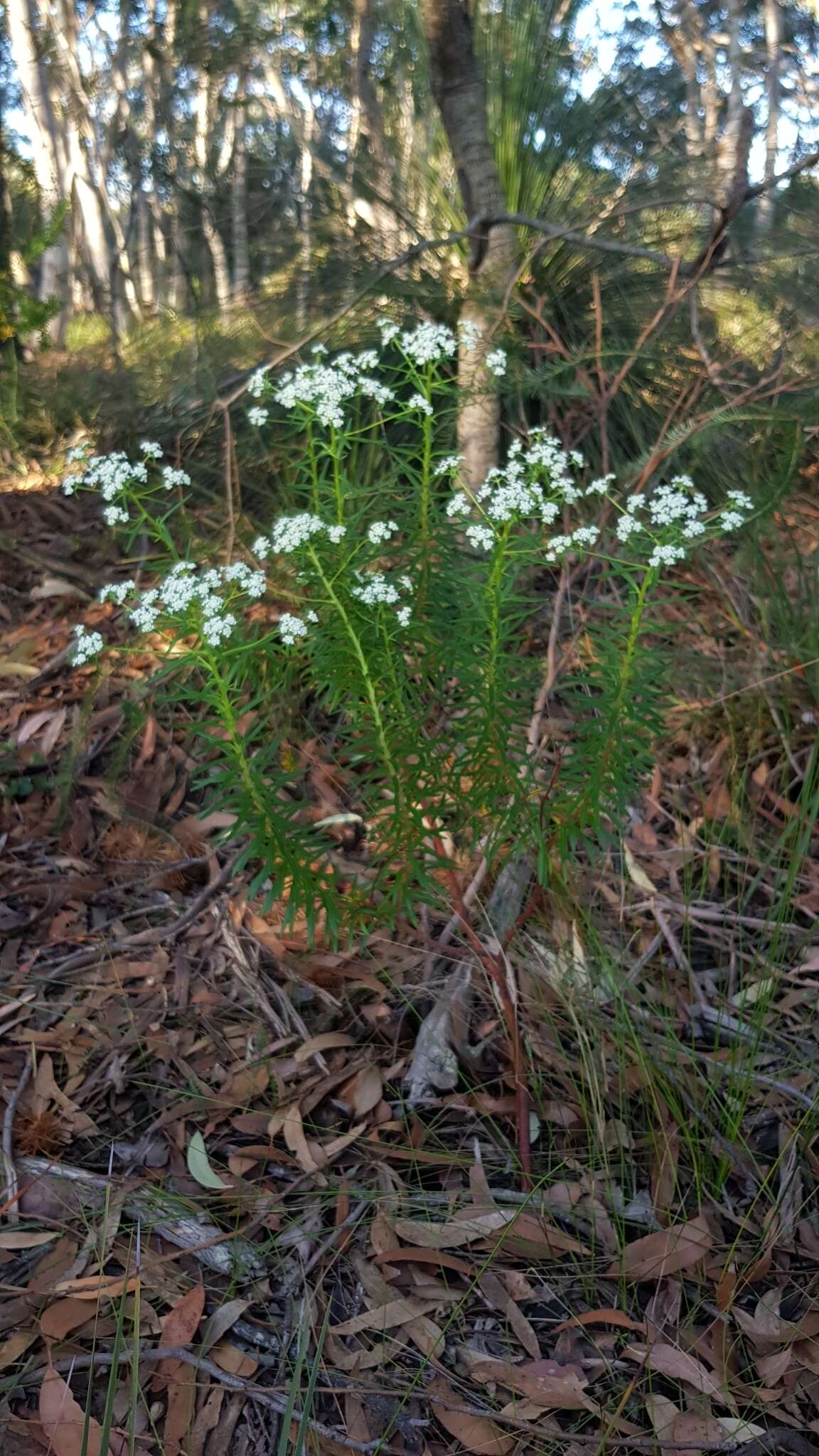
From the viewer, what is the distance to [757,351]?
369 centimetres

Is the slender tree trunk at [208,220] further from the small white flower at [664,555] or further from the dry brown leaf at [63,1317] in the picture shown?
the dry brown leaf at [63,1317]

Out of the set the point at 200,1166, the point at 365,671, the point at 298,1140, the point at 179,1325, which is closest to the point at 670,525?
the point at 365,671

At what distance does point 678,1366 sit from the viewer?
1541mm

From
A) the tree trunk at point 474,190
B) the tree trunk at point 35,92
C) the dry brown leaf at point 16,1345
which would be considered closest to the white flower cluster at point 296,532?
the dry brown leaf at point 16,1345

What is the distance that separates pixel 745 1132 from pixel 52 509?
11.2 feet

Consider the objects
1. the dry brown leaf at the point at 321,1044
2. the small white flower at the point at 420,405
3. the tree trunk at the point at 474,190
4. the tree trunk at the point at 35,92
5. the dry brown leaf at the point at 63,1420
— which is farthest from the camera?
the tree trunk at the point at 35,92

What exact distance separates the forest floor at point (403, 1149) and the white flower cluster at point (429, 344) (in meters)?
1.12

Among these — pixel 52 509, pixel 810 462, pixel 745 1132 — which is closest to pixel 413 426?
pixel 52 509

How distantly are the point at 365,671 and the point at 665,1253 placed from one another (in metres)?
1.17

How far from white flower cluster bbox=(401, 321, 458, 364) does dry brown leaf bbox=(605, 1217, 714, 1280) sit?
1.65 metres

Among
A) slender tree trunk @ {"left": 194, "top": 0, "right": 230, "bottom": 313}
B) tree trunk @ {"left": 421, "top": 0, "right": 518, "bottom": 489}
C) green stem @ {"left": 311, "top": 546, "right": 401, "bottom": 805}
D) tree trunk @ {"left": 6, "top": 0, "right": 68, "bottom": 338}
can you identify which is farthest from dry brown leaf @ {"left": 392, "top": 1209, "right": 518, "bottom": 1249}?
tree trunk @ {"left": 6, "top": 0, "right": 68, "bottom": 338}

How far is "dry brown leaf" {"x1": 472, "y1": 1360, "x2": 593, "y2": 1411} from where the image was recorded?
1.49 meters

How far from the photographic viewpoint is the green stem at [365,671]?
5.82 feet

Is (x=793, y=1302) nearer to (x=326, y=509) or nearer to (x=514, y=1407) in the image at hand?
(x=514, y=1407)
